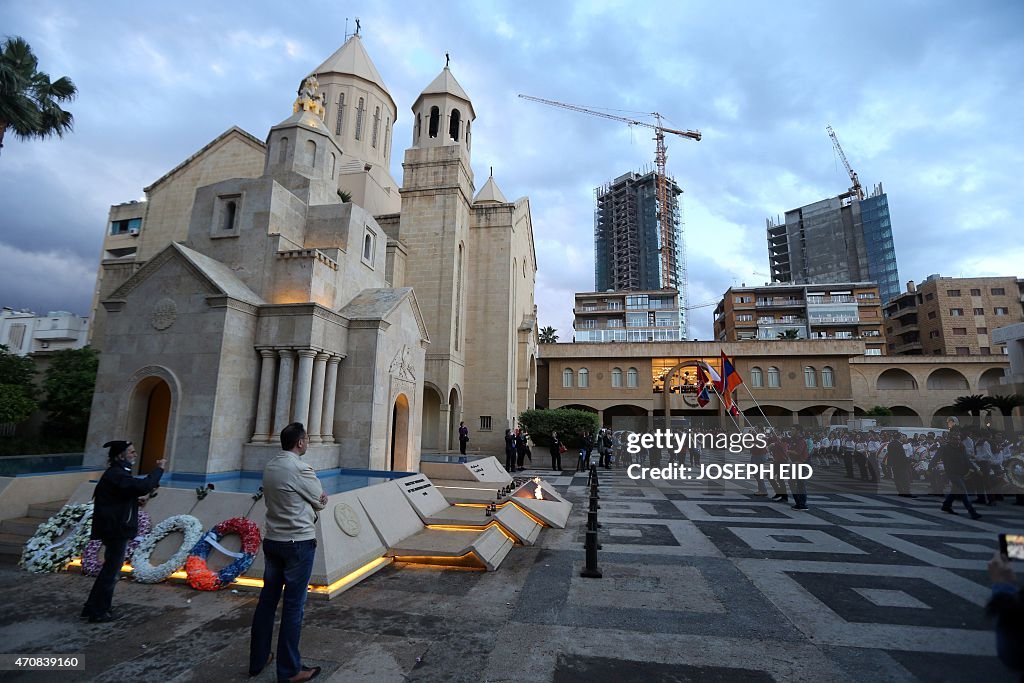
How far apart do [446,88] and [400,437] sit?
20020 mm

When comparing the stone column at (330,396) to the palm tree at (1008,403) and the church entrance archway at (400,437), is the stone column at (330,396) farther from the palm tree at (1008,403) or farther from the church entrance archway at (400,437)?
the palm tree at (1008,403)

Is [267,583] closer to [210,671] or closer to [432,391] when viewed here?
[210,671]

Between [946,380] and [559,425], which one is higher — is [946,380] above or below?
above

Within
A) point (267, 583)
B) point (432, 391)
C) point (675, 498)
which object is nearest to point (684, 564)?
point (267, 583)

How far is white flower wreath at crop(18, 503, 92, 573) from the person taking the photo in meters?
6.30

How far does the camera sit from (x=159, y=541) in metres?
6.39

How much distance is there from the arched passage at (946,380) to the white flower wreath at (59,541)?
5814cm

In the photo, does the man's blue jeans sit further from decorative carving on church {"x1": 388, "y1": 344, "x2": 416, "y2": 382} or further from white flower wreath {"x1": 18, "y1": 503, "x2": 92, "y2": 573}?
decorative carving on church {"x1": 388, "y1": 344, "x2": 416, "y2": 382}

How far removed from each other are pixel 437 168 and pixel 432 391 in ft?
37.2

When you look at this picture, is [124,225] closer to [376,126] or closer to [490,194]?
[376,126]

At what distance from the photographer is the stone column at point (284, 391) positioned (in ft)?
34.5

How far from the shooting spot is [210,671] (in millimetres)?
3846

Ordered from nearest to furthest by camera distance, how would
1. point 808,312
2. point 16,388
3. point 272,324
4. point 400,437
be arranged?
A: point 272,324, point 400,437, point 16,388, point 808,312

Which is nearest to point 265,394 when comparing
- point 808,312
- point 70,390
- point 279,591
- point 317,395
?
point 317,395
